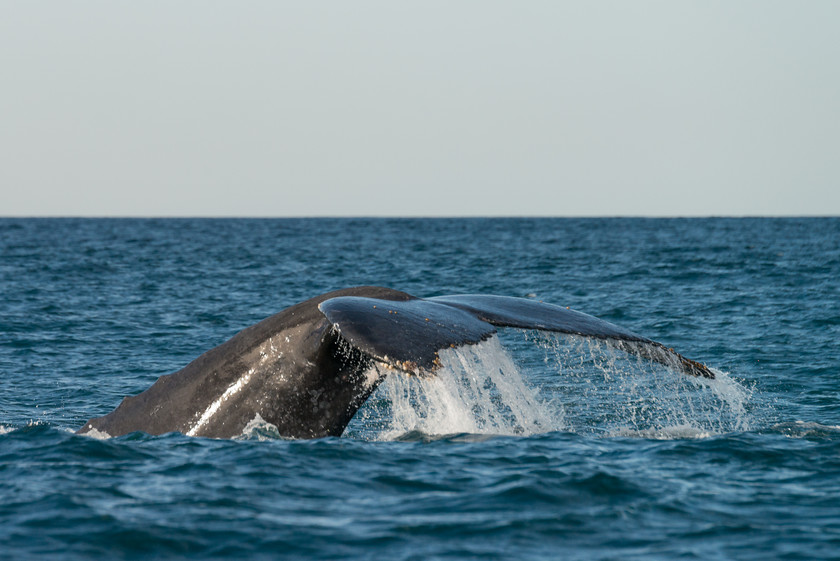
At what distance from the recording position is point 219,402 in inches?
299

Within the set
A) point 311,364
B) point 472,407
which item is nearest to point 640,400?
point 472,407

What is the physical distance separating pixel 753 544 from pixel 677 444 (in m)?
2.64

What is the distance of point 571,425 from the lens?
35.1ft

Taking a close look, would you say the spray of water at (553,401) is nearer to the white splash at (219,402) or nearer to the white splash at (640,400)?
the white splash at (640,400)

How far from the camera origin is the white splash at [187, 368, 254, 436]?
7.39m

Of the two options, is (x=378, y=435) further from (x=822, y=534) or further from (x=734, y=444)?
(x=822, y=534)

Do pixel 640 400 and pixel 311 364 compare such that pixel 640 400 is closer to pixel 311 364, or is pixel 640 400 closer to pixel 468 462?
pixel 468 462

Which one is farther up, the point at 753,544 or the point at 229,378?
the point at 229,378

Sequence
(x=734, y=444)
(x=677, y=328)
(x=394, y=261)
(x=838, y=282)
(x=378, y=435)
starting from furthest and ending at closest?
1. (x=394, y=261)
2. (x=838, y=282)
3. (x=677, y=328)
4. (x=378, y=435)
5. (x=734, y=444)

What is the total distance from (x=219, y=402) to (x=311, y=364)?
955 millimetres

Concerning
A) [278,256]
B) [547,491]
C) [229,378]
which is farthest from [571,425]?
[278,256]

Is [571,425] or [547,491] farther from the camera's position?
[571,425]

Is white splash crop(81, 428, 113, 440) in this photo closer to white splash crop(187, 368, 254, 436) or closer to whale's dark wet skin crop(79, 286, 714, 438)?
whale's dark wet skin crop(79, 286, 714, 438)

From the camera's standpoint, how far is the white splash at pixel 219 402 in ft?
24.2
